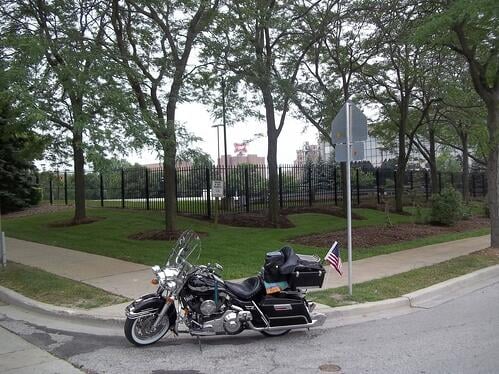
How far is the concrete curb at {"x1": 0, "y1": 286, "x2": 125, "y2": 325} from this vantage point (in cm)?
703

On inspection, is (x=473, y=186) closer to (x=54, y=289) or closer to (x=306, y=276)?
(x=54, y=289)

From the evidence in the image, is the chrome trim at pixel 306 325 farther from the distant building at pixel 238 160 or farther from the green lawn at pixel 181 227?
the distant building at pixel 238 160

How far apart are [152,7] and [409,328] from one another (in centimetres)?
1061

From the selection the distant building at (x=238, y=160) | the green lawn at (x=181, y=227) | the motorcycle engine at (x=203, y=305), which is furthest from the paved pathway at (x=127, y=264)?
the distant building at (x=238, y=160)

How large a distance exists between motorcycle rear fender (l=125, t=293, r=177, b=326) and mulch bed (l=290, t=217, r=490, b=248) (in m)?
8.19

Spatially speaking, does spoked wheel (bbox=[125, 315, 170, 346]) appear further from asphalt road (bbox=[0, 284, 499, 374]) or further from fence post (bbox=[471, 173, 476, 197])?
fence post (bbox=[471, 173, 476, 197])

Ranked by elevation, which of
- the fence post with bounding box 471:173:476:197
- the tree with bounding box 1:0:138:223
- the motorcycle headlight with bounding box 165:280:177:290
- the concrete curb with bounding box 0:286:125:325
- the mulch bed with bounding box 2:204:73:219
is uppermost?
the tree with bounding box 1:0:138:223

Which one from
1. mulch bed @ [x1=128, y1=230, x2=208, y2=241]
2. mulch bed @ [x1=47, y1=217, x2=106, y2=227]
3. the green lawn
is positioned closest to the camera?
the green lawn

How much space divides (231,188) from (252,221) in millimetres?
3611

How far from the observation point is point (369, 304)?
7.73m

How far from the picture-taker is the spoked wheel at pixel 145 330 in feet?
19.8

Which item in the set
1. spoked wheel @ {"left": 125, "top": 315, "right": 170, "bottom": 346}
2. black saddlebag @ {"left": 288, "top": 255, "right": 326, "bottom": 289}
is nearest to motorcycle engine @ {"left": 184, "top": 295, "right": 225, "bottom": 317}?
spoked wheel @ {"left": 125, "top": 315, "right": 170, "bottom": 346}

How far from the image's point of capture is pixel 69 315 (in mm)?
7371

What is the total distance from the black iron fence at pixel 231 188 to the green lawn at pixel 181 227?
1422 millimetres
